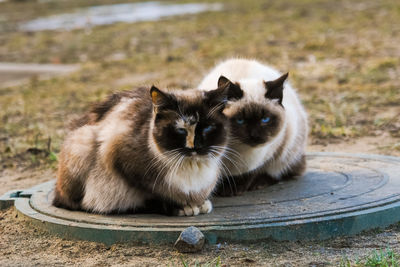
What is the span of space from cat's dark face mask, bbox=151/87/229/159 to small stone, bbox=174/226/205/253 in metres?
0.41

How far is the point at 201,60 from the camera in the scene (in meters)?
10.1

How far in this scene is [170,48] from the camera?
39.0 feet

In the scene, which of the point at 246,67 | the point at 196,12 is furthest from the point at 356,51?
the point at 196,12

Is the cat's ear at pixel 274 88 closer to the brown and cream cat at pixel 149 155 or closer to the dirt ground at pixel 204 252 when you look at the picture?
the brown and cream cat at pixel 149 155

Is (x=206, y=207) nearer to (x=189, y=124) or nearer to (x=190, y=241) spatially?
(x=190, y=241)

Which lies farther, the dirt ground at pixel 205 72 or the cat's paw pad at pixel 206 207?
the cat's paw pad at pixel 206 207

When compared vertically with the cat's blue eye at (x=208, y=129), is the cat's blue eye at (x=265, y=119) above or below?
below

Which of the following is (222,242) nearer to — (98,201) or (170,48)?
(98,201)

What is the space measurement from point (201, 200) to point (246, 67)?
53.9 inches

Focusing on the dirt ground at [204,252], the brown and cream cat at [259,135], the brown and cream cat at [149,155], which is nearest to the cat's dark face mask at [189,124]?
the brown and cream cat at [149,155]

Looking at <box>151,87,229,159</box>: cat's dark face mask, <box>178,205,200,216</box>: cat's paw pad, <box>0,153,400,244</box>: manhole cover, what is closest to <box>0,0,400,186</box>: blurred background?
<box>0,153,400,244</box>: manhole cover

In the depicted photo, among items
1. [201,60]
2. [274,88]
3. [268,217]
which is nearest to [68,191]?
[268,217]

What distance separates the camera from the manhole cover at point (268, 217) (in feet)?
10.9

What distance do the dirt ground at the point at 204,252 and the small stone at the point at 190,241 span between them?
1.6 inches
